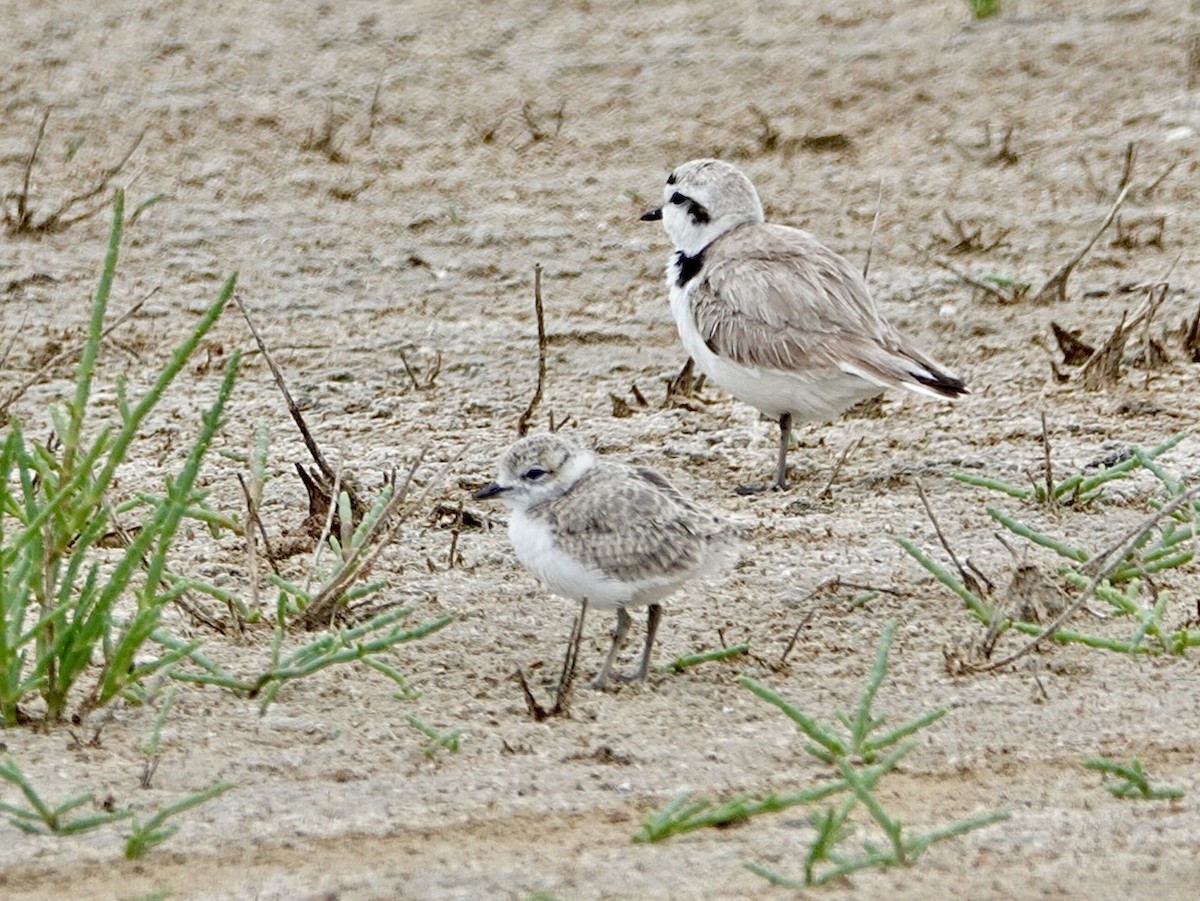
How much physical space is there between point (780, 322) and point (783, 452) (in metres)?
0.54

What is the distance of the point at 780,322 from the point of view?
617cm

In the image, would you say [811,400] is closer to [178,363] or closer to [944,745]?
[944,745]

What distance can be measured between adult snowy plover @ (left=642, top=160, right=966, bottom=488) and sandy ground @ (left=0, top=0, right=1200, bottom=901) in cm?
19

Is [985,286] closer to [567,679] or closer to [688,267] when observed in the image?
[688,267]

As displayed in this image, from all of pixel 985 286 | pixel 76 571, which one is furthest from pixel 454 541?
pixel 985 286

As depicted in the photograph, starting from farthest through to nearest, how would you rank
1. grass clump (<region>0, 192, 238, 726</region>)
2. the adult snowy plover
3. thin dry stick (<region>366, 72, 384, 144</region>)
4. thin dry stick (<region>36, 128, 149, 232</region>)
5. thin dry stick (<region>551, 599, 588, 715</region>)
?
thin dry stick (<region>366, 72, 384, 144</region>) → thin dry stick (<region>36, 128, 149, 232</region>) → the adult snowy plover → thin dry stick (<region>551, 599, 588, 715</region>) → grass clump (<region>0, 192, 238, 726</region>)

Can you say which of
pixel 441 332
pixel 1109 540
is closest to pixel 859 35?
pixel 441 332

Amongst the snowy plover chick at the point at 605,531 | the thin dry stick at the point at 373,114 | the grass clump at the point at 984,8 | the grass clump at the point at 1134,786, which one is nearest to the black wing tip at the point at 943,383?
the snowy plover chick at the point at 605,531

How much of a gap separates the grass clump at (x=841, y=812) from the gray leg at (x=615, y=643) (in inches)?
22.7

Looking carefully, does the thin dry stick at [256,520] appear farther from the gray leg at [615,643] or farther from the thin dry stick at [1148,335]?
the thin dry stick at [1148,335]

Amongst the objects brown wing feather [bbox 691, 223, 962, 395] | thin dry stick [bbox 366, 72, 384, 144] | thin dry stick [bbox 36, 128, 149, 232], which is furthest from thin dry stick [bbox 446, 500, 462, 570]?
thin dry stick [bbox 366, 72, 384, 144]

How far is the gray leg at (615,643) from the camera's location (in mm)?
4160

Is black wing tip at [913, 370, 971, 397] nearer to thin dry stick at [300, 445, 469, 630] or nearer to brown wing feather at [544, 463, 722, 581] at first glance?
brown wing feather at [544, 463, 722, 581]

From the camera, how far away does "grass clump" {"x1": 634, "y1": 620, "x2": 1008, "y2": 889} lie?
306 centimetres
